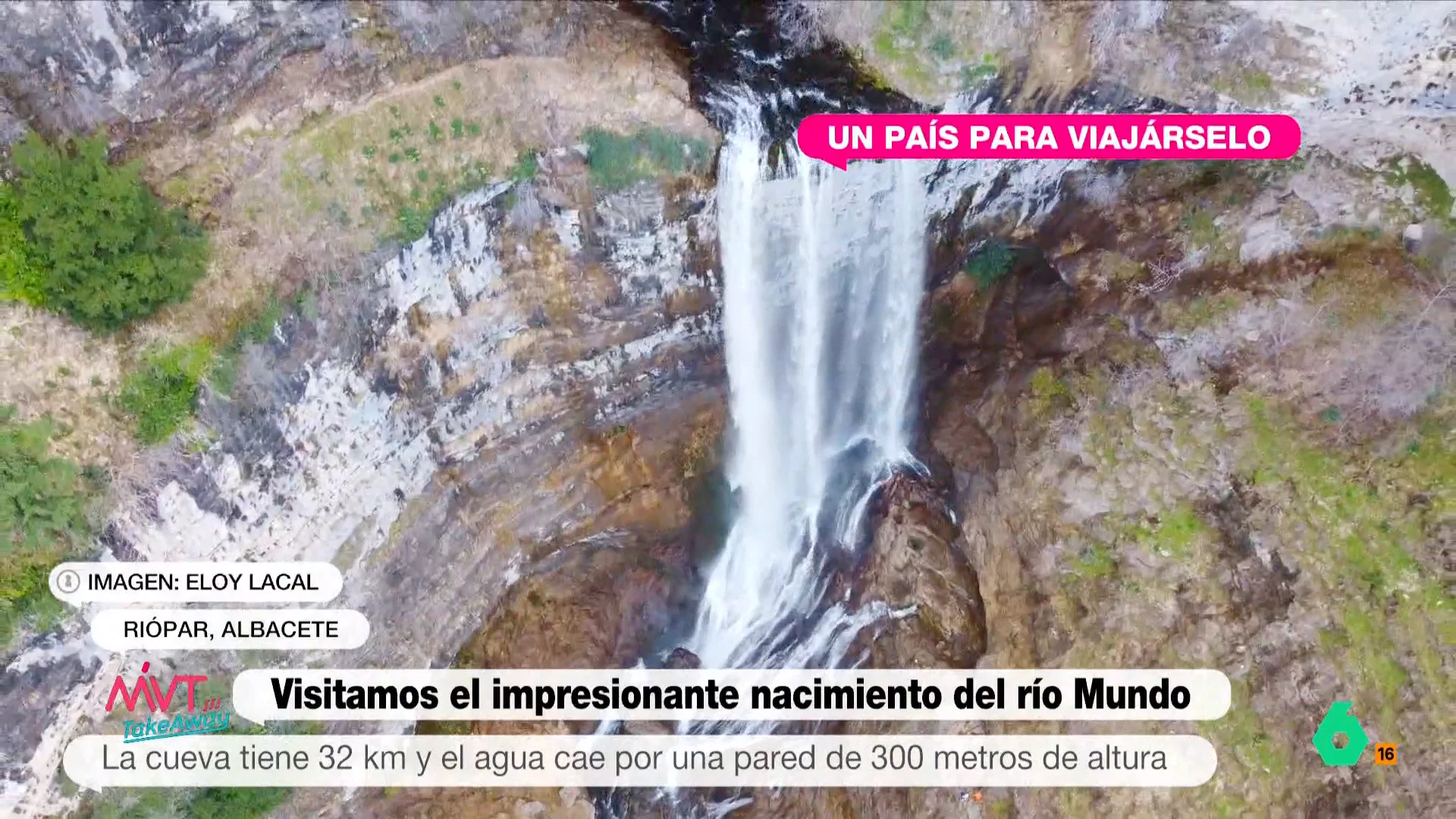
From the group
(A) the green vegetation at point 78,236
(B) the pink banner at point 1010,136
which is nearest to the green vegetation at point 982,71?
(B) the pink banner at point 1010,136

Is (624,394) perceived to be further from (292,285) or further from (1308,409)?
(1308,409)

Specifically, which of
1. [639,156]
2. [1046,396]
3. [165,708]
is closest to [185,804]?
[165,708]

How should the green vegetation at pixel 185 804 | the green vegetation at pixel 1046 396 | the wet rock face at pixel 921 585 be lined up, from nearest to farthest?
1. the green vegetation at pixel 185 804
2. the green vegetation at pixel 1046 396
3. the wet rock face at pixel 921 585

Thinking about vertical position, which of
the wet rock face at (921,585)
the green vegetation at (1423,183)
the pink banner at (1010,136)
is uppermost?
the pink banner at (1010,136)

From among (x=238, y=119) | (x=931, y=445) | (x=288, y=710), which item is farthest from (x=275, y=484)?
(x=931, y=445)

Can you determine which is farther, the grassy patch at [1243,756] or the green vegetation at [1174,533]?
the green vegetation at [1174,533]

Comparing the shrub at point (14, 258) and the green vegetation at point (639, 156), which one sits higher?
the shrub at point (14, 258)

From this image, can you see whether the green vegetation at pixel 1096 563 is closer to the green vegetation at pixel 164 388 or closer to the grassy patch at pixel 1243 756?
the grassy patch at pixel 1243 756

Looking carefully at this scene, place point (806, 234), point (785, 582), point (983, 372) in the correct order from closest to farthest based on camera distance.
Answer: point (806, 234) → point (983, 372) → point (785, 582)
